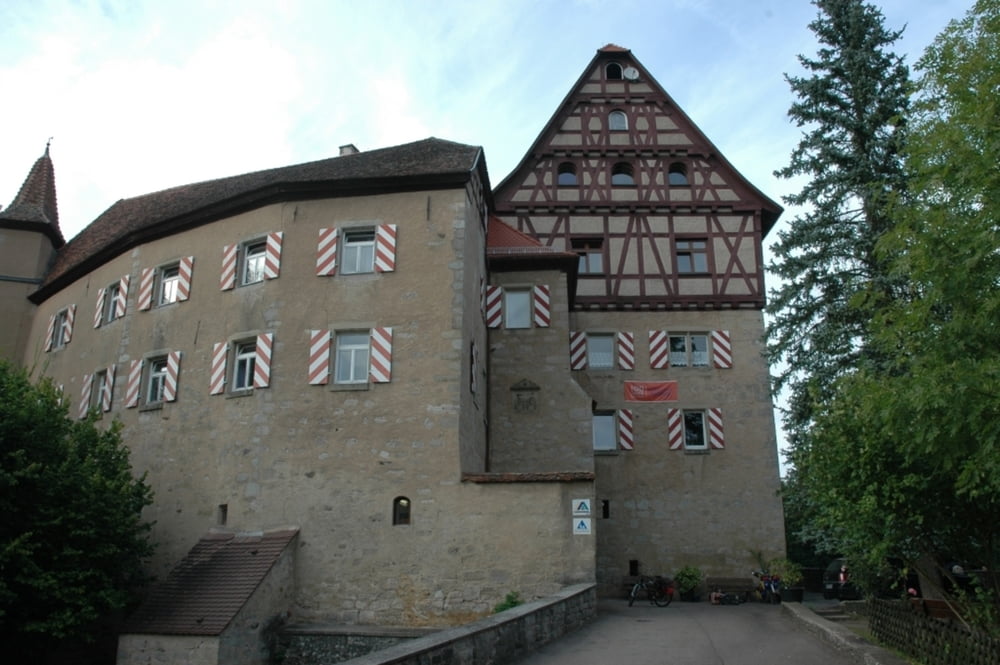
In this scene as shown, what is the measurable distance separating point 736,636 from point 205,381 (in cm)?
1131

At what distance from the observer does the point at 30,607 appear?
1307 cm

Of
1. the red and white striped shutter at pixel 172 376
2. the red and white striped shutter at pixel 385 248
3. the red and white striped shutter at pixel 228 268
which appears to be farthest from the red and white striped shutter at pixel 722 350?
the red and white striped shutter at pixel 172 376

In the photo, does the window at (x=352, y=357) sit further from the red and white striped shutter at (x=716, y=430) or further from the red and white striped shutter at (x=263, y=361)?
the red and white striped shutter at (x=716, y=430)

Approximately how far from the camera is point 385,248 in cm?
1622

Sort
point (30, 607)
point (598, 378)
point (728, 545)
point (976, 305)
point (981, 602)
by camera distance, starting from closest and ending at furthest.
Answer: point (976, 305) < point (981, 602) < point (30, 607) < point (728, 545) < point (598, 378)

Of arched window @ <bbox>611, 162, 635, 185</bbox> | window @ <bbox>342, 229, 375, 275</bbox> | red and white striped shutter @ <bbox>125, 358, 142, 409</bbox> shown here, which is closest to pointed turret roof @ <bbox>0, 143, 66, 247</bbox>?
red and white striped shutter @ <bbox>125, 358, 142, 409</bbox>

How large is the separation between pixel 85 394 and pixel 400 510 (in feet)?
33.0

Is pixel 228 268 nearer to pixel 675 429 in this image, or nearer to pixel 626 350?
pixel 626 350

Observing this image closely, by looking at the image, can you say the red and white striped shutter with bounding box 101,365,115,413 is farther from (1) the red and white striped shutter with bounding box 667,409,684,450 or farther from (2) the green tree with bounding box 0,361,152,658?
(1) the red and white striped shutter with bounding box 667,409,684,450

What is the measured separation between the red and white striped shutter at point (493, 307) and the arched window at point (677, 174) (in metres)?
7.14

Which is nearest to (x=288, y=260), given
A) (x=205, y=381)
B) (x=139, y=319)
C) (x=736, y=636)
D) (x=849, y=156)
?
(x=205, y=381)

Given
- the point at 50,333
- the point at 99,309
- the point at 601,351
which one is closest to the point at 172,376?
the point at 99,309

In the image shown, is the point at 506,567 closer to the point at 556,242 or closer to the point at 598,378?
the point at 598,378

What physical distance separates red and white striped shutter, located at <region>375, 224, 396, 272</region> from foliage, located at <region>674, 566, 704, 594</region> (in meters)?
10.4
